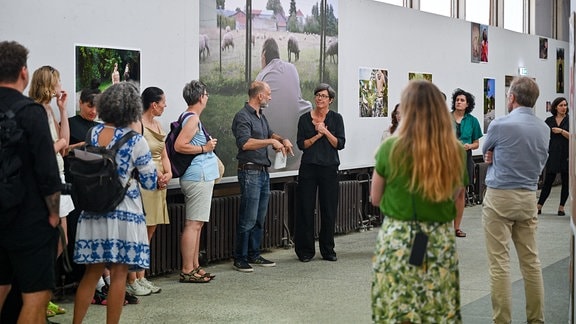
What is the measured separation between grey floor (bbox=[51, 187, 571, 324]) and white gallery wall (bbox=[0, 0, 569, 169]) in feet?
5.53

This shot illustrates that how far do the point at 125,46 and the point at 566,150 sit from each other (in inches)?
354

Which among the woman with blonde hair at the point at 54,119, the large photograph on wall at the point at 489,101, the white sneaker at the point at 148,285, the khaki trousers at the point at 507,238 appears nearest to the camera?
the khaki trousers at the point at 507,238

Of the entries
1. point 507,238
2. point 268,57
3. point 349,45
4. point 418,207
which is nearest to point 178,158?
point 268,57

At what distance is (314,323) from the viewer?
23.4 ft

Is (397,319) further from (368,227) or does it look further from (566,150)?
(566,150)

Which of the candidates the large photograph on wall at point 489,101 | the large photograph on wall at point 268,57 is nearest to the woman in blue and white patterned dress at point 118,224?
the large photograph on wall at point 268,57

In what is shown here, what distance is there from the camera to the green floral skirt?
4594 millimetres

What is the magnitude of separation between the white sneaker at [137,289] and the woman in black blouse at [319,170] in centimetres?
236

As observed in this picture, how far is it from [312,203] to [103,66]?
9.40 feet

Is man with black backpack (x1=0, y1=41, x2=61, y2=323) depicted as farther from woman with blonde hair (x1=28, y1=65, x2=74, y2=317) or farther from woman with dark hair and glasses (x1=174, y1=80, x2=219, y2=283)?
woman with dark hair and glasses (x1=174, y1=80, x2=219, y2=283)

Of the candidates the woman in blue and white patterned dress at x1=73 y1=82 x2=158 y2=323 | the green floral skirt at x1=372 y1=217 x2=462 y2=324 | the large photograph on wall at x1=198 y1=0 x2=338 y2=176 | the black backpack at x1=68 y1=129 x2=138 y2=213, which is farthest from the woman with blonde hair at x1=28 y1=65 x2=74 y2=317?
the green floral skirt at x1=372 y1=217 x2=462 y2=324

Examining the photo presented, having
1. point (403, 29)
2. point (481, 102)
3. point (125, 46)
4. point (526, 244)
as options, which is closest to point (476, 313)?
point (526, 244)

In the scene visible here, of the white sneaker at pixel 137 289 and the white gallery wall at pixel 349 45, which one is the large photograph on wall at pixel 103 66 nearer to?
the white gallery wall at pixel 349 45

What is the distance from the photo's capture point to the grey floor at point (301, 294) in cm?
730
